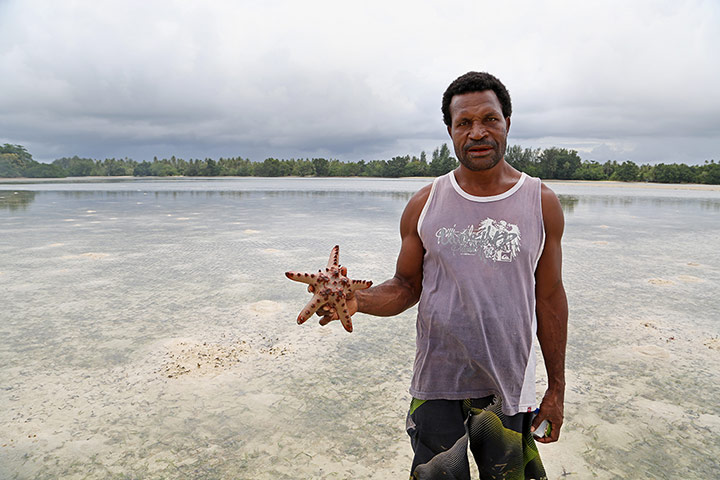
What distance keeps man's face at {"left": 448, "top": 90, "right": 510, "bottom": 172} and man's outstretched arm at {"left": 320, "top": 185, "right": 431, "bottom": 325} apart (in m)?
0.26

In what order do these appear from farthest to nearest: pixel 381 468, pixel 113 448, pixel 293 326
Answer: pixel 293 326, pixel 113 448, pixel 381 468

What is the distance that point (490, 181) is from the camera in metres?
2.01

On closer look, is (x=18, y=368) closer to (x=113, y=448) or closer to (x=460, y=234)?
(x=113, y=448)

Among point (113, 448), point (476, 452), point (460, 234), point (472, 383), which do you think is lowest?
point (113, 448)

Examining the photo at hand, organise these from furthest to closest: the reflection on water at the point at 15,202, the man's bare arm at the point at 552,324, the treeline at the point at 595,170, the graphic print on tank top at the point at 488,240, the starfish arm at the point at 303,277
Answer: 1. the treeline at the point at 595,170
2. the reflection on water at the point at 15,202
3. the man's bare arm at the point at 552,324
4. the graphic print on tank top at the point at 488,240
5. the starfish arm at the point at 303,277

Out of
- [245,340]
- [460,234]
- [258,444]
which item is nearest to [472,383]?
[460,234]

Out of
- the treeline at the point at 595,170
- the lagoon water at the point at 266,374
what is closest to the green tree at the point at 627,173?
the treeline at the point at 595,170

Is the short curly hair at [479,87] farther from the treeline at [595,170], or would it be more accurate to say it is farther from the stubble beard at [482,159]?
the treeline at [595,170]

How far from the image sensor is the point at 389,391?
390 centimetres

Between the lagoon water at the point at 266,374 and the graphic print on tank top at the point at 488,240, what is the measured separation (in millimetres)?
1631

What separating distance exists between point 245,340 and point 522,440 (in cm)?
346

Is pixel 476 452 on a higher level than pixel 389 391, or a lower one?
higher

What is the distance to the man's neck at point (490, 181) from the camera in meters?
1.99

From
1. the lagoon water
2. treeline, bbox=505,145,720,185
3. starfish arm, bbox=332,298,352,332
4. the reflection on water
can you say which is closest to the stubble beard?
starfish arm, bbox=332,298,352,332
